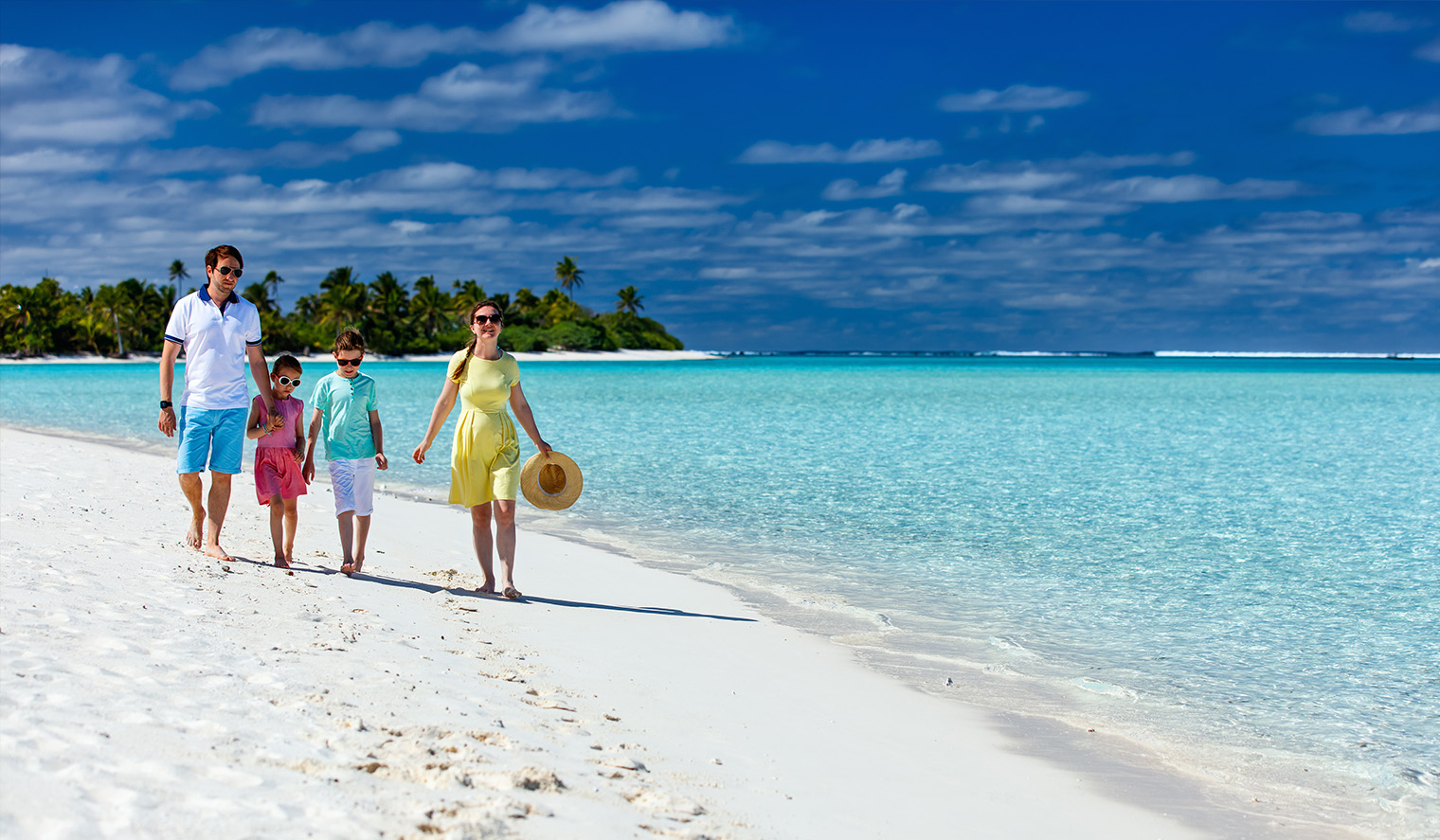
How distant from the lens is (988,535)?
11453 millimetres

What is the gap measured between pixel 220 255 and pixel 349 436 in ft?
4.82

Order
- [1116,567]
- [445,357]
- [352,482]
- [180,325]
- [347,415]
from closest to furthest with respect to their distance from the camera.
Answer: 1. [180,325]
2. [347,415]
3. [352,482]
4. [1116,567]
5. [445,357]

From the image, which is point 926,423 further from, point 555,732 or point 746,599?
point 555,732

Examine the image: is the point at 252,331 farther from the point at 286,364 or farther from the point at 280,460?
the point at 280,460

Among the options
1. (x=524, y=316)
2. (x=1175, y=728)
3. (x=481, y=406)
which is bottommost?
(x=1175, y=728)

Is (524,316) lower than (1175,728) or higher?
higher

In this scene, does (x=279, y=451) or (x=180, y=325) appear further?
(x=279, y=451)

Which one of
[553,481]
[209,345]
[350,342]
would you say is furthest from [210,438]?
[553,481]

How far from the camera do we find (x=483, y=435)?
257 inches

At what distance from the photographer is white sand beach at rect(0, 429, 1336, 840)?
3.08 m

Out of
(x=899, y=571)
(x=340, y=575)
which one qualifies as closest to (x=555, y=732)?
(x=340, y=575)

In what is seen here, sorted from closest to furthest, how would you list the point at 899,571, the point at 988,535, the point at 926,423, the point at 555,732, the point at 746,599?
the point at 555,732, the point at 746,599, the point at 899,571, the point at 988,535, the point at 926,423

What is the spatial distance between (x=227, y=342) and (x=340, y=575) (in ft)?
5.93

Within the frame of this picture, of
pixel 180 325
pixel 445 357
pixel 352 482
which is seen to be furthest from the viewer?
pixel 445 357
